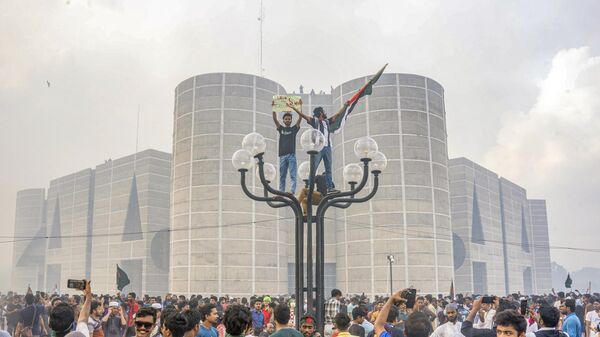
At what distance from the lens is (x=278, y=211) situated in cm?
4903

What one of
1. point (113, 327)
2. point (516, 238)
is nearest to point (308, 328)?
point (113, 327)

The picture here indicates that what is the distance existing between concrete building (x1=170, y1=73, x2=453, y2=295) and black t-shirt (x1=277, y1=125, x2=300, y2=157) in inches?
1385

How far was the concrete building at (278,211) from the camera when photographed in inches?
1801

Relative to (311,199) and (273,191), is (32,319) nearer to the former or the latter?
(273,191)

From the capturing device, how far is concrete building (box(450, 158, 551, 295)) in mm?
61438

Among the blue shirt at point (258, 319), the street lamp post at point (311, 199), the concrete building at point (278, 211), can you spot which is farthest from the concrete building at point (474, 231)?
the street lamp post at point (311, 199)

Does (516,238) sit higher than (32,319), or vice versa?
(516,238)

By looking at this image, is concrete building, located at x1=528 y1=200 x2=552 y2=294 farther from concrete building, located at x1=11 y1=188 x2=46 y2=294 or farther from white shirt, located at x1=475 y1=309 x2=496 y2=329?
white shirt, located at x1=475 y1=309 x2=496 y2=329

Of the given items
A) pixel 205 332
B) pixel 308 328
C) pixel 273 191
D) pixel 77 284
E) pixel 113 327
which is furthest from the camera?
pixel 113 327

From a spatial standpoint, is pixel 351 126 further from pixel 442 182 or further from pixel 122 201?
pixel 122 201

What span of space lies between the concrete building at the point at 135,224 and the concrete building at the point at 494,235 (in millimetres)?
29583

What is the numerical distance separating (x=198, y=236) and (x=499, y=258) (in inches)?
1561

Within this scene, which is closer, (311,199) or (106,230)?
(311,199)

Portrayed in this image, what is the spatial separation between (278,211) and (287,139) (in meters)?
38.1
